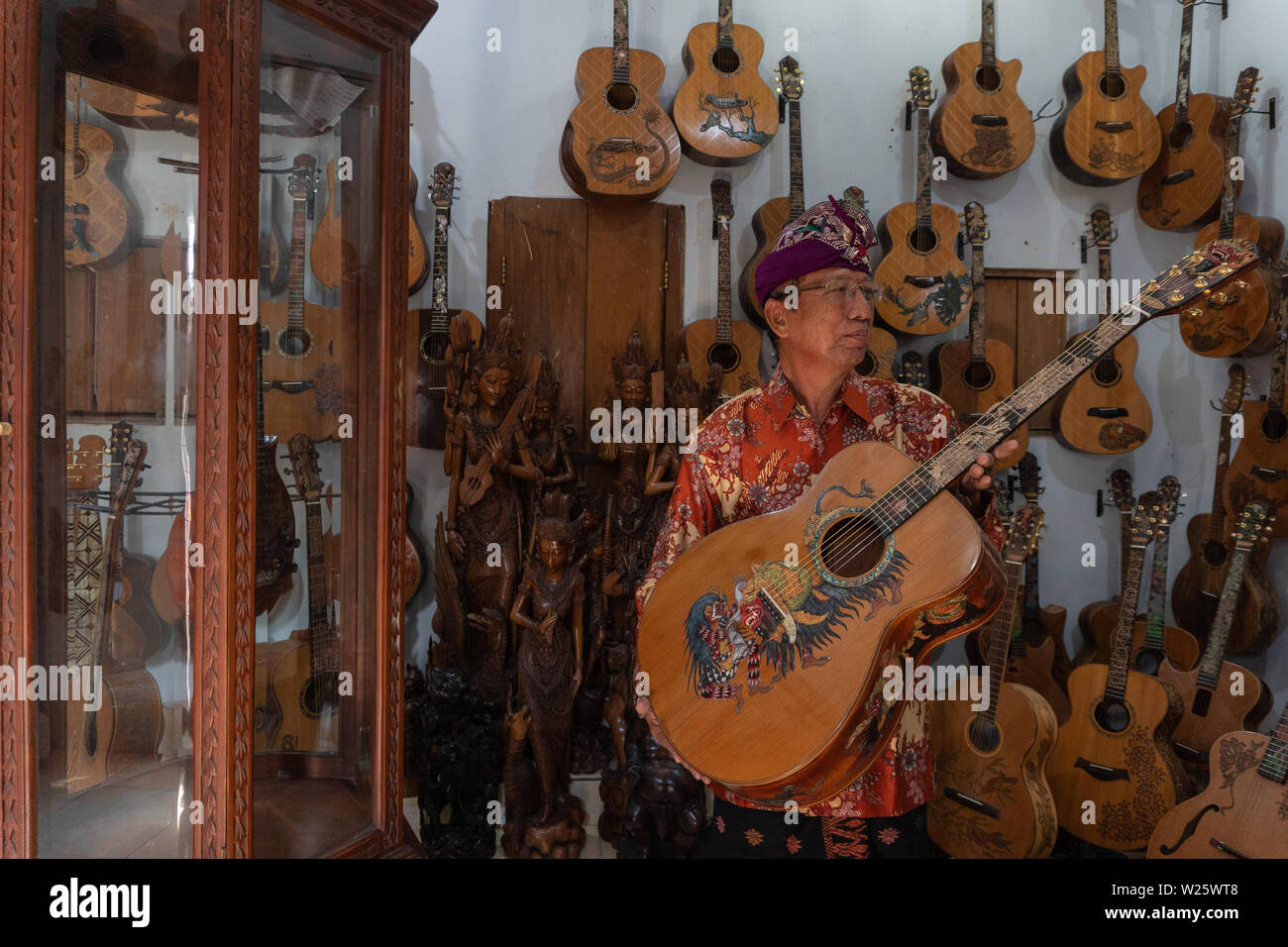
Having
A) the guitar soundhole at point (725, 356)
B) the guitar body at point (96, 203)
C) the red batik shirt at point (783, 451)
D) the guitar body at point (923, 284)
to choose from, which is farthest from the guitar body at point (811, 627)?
the guitar body at point (923, 284)

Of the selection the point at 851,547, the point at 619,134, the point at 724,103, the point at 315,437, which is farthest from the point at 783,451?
the point at 724,103

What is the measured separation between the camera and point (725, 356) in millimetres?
3699

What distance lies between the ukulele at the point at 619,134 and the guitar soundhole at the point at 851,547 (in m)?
2.37

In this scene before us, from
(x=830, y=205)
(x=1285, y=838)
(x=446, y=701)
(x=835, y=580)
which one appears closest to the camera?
(x=835, y=580)

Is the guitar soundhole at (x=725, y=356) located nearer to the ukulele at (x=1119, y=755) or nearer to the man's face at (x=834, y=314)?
the ukulele at (x=1119, y=755)

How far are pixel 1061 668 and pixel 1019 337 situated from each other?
4.86 ft

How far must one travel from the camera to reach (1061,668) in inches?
144

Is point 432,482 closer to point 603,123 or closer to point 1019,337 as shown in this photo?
point 603,123

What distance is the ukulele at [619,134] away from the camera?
3.53 metres

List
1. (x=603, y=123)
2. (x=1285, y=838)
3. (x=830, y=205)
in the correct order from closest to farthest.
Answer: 1. (x=830, y=205)
2. (x=1285, y=838)
3. (x=603, y=123)

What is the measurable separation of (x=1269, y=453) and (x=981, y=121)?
179cm

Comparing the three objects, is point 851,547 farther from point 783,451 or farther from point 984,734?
point 984,734
